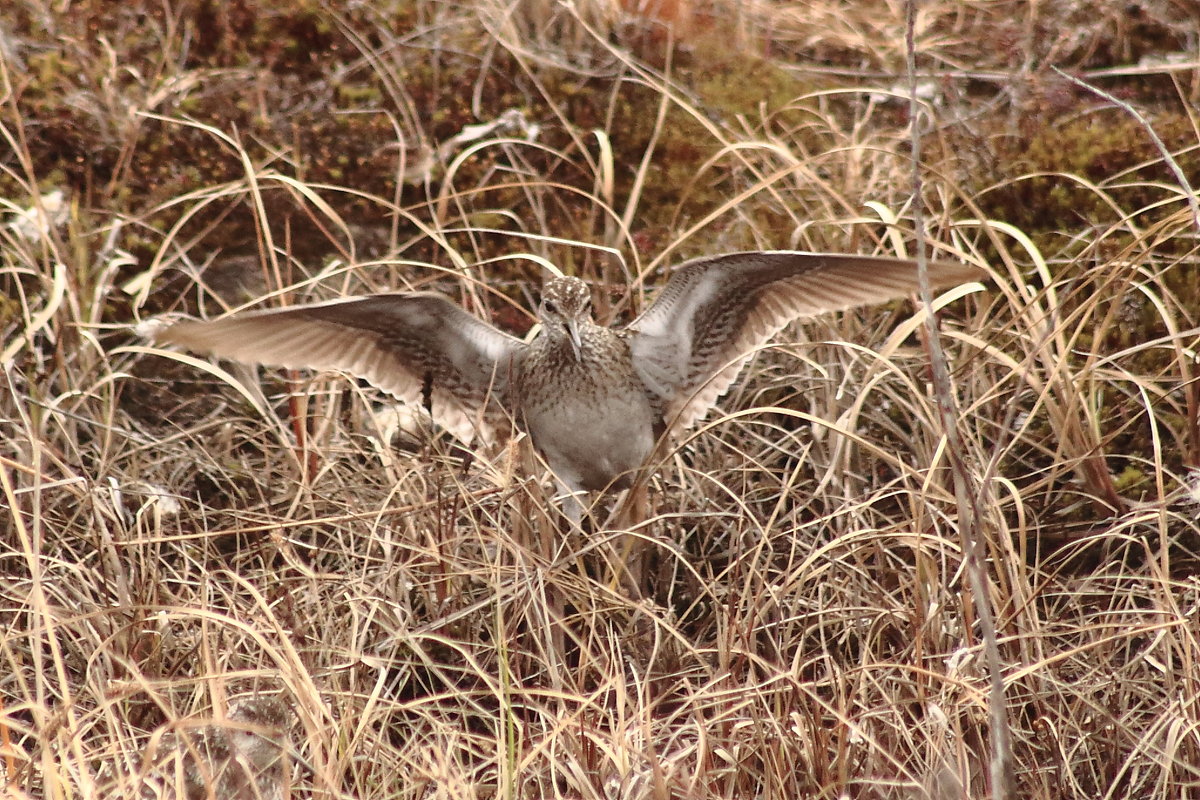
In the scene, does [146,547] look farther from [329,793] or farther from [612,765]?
[612,765]

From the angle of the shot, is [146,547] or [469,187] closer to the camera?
[146,547]

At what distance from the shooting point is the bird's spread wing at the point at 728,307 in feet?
13.1

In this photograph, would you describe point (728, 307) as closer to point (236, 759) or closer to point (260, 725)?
point (260, 725)

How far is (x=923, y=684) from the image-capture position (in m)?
3.36

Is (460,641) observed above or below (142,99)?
below

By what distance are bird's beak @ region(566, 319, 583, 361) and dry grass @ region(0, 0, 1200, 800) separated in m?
0.45

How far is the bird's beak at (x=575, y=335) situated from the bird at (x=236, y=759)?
4.93 feet

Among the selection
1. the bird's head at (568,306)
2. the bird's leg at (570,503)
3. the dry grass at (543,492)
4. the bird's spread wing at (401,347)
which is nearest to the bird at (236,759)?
the dry grass at (543,492)

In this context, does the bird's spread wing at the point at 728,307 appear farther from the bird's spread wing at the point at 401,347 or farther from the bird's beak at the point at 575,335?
the bird's spread wing at the point at 401,347

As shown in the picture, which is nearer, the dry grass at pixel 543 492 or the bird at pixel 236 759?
the bird at pixel 236 759

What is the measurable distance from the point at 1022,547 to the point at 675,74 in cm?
342

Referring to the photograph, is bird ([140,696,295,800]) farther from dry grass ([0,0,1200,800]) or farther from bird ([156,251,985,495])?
bird ([156,251,985,495])

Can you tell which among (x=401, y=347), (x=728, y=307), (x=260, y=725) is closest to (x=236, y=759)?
(x=260, y=725)

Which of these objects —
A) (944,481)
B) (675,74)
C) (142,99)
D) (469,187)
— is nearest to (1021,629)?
(944,481)
